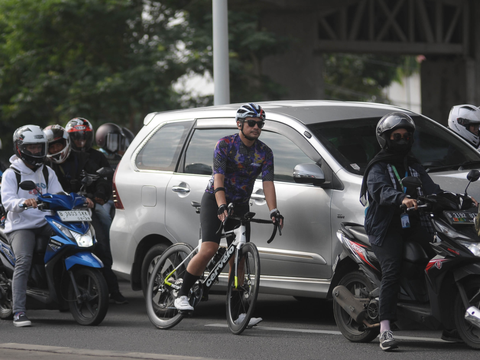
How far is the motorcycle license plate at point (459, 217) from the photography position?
5.73 m

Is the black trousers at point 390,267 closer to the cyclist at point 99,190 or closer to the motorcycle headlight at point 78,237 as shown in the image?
the motorcycle headlight at point 78,237

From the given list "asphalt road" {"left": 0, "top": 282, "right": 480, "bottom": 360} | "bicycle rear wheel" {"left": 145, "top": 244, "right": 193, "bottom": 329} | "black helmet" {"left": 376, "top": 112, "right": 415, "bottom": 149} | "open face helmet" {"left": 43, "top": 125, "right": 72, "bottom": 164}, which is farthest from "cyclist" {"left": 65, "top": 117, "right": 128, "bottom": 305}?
"black helmet" {"left": 376, "top": 112, "right": 415, "bottom": 149}

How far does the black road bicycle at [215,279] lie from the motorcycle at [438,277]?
0.85 meters

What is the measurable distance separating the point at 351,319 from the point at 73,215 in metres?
2.76

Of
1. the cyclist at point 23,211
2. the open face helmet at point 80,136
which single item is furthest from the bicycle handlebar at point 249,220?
the open face helmet at point 80,136

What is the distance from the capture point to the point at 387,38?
35.4 metres

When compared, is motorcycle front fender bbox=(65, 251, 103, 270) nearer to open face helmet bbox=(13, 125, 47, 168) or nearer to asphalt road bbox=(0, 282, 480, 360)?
asphalt road bbox=(0, 282, 480, 360)

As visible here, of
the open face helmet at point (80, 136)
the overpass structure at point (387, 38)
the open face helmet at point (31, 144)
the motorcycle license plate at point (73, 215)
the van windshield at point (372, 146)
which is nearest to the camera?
the van windshield at point (372, 146)

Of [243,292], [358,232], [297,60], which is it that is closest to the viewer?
[358,232]

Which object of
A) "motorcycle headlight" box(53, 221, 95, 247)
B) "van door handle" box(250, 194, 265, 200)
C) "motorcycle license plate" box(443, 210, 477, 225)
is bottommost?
"motorcycle headlight" box(53, 221, 95, 247)

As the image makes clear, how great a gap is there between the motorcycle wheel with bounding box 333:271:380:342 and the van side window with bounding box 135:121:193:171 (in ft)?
7.90

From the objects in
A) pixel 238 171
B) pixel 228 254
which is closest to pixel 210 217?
pixel 228 254

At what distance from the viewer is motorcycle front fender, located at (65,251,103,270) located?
747 cm

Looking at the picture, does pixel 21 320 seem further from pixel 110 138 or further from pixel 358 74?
pixel 358 74
